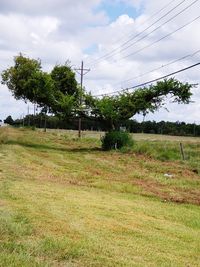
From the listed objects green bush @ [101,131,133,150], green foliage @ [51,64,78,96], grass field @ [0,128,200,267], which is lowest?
grass field @ [0,128,200,267]

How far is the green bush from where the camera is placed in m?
41.5

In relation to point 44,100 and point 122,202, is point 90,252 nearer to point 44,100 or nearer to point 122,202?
point 122,202

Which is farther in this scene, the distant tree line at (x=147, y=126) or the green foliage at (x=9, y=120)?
the green foliage at (x=9, y=120)

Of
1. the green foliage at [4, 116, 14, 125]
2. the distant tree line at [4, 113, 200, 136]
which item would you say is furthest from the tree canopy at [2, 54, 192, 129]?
the green foliage at [4, 116, 14, 125]

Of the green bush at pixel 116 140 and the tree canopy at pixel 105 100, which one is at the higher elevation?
the tree canopy at pixel 105 100

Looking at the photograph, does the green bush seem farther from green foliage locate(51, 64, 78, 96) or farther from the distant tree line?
the distant tree line

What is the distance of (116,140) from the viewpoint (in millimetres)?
41562

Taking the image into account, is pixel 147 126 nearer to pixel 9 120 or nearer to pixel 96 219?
pixel 9 120

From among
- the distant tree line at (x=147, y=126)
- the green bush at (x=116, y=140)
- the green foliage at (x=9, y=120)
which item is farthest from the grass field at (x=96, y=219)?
the green foliage at (x=9, y=120)

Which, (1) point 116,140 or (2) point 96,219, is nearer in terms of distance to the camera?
(2) point 96,219

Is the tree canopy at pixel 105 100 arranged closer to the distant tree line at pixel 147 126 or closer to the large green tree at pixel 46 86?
the large green tree at pixel 46 86

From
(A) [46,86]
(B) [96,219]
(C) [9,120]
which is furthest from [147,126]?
(B) [96,219]

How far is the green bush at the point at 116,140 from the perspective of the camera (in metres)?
41.5

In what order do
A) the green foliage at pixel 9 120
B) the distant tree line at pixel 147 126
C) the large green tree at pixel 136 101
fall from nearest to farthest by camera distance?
the large green tree at pixel 136 101
the distant tree line at pixel 147 126
the green foliage at pixel 9 120
